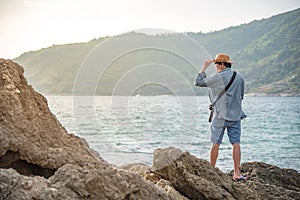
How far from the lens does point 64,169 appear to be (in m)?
3.63

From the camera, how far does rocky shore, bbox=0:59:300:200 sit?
351 cm

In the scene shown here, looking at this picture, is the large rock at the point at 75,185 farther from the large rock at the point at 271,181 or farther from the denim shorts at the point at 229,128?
the denim shorts at the point at 229,128

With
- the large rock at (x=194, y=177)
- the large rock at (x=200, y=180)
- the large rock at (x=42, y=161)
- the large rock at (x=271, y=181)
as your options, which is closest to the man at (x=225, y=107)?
the large rock at (x=271, y=181)

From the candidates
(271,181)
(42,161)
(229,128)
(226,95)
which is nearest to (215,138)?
(229,128)

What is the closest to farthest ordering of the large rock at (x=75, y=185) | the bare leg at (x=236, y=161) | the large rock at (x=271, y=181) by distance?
the large rock at (x=75, y=185) < the large rock at (x=271, y=181) < the bare leg at (x=236, y=161)

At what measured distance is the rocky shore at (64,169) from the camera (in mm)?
3508

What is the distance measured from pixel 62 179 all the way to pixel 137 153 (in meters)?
8.62

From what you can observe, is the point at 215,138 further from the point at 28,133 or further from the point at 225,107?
the point at 28,133

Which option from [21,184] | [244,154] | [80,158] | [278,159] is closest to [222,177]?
[80,158]

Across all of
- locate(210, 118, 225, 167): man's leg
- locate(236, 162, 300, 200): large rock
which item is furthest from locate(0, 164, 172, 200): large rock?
locate(210, 118, 225, 167): man's leg

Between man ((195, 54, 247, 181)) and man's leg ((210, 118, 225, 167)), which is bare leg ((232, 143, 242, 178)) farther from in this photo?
man's leg ((210, 118, 225, 167))

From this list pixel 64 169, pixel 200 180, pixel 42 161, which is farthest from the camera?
pixel 200 180

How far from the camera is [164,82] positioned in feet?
26.4

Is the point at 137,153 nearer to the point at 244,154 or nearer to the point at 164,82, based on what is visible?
the point at 164,82
